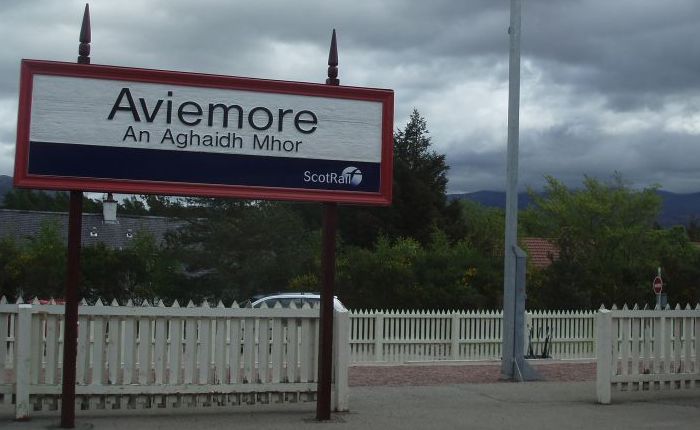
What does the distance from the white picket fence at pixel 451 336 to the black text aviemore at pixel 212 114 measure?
8.71 meters

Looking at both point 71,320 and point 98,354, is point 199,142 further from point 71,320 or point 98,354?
point 98,354

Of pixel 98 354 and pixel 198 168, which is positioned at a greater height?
pixel 198 168

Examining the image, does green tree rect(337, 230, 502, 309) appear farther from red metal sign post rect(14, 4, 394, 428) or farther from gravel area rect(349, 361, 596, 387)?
red metal sign post rect(14, 4, 394, 428)

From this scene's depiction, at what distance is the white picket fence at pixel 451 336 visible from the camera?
63.0ft

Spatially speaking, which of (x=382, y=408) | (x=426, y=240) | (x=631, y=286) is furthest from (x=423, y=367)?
(x=426, y=240)

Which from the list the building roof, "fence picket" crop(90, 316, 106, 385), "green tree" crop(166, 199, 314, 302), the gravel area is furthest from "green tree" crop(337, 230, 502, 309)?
the building roof

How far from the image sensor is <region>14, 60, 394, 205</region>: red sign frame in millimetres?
10125

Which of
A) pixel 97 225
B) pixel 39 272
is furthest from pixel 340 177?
pixel 97 225

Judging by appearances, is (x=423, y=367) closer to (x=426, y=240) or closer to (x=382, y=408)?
(x=382, y=408)

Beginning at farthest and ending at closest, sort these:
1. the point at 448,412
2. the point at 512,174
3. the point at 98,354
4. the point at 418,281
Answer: the point at 418,281
the point at 512,174
the point at 448,412
the point at 98,354

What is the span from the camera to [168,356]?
11133 millimetres

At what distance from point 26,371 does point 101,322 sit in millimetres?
1002

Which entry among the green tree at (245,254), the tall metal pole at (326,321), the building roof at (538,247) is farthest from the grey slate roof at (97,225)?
the tall metal pole at (326,321)

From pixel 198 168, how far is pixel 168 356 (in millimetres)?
2378
